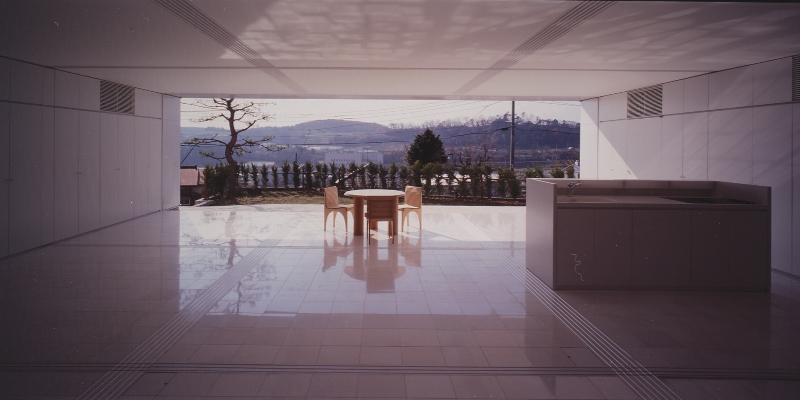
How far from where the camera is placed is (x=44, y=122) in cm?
738

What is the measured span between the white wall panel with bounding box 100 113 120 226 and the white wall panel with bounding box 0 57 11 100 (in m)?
2.41

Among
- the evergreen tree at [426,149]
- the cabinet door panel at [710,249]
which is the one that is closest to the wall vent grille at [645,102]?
the cabinet door panel at [710,249]

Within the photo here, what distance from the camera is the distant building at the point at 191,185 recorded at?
54.7ft

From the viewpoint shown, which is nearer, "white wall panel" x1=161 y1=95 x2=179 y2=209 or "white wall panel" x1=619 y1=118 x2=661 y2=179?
"white wall panel" x1=619 y1=118 x2=661 y2=179

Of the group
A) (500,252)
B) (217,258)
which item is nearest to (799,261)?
(500,252)

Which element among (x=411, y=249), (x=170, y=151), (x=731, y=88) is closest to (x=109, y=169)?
(x=170, y=151)

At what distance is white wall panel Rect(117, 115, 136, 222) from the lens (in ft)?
31.8

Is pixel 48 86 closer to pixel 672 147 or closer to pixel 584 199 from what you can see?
pixel 584 199

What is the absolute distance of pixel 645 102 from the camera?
925 cm

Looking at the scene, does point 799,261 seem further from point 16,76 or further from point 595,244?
point 16,76

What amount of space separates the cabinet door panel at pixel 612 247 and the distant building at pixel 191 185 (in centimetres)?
1423

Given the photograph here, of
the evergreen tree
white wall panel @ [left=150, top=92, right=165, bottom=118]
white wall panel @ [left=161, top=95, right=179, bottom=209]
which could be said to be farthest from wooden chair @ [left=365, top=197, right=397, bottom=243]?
the evergreen tree

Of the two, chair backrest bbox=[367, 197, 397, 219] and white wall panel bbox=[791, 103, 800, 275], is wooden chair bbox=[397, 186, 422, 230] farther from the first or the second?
white wall panel bbox=[791, 103, 800, 275]

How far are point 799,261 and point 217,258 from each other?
7262mm
